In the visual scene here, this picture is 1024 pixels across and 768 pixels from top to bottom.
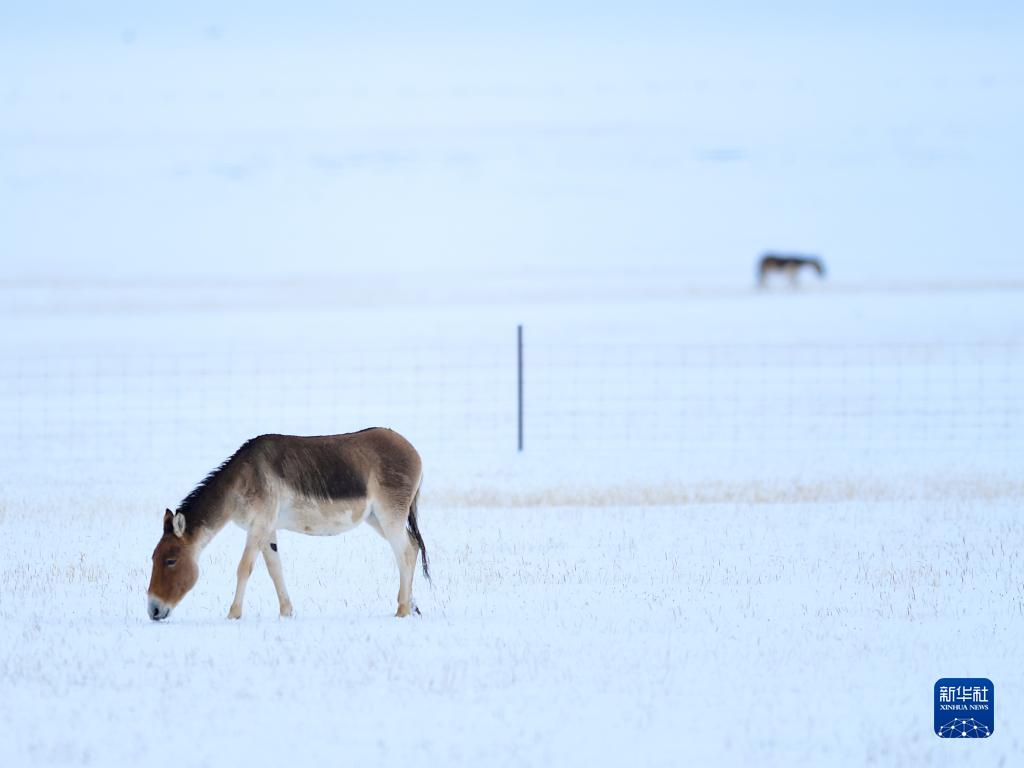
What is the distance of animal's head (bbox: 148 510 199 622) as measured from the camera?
332 inches

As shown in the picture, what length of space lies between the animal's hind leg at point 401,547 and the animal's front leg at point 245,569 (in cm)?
75

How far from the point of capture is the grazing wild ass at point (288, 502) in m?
8.51

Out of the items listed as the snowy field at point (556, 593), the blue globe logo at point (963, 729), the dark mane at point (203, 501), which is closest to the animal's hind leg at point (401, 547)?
the snowy field at point (556, 593)

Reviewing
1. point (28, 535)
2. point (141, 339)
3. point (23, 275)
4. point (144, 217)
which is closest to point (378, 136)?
point (144, 217)

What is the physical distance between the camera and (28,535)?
11781 mm

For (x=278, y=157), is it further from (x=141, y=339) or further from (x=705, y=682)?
(x=705, y=682)

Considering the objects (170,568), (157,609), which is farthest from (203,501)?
(157,609)

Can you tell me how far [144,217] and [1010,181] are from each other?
4886 centimetres

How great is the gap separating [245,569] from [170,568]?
1.61ft

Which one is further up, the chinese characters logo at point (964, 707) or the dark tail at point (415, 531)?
the dark tail at point (415, 531)

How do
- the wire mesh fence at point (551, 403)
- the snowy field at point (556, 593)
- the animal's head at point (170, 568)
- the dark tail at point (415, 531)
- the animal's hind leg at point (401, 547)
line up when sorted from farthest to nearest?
the wire mesh fence at point (551, 403) < the dark tail at point (415, 531) < the animal's hind leg at point (401, 547) < the animal's head at point (170, 568) < the snowy field at point (556, 593)

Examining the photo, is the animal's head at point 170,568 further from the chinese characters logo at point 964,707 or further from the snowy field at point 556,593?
the chinese characters logo at point 964,707

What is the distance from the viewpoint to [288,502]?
8.71 m

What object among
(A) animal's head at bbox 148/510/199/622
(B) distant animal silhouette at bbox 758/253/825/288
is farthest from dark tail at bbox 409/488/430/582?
(B) distant animal silhouette at bbox 758/253/825/288
